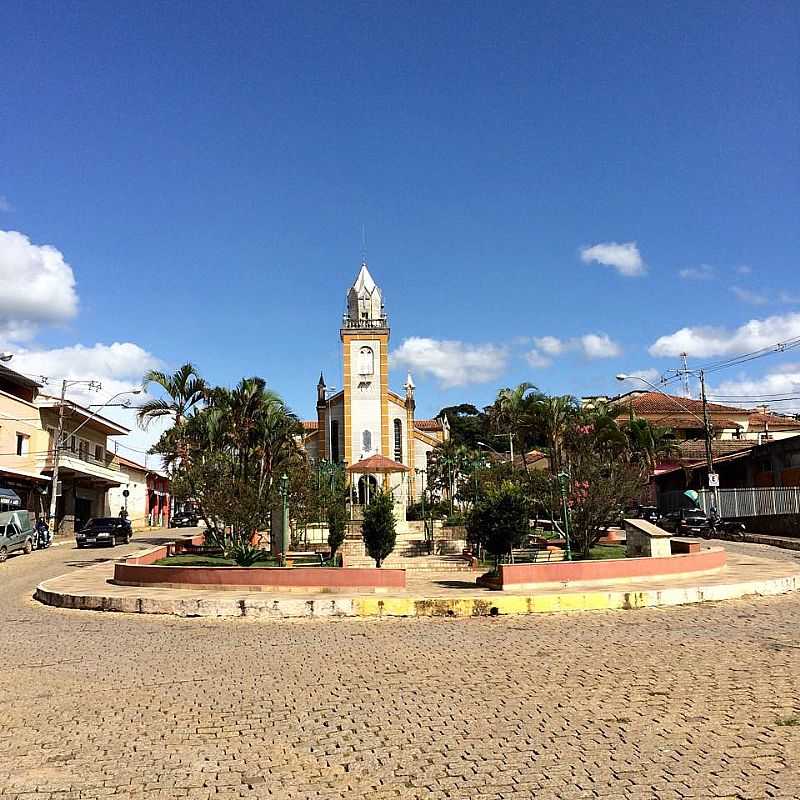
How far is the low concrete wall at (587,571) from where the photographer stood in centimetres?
1513

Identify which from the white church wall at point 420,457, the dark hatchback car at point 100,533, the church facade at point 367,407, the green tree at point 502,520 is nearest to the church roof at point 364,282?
the church facade at point 367,407

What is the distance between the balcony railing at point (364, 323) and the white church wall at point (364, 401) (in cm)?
86

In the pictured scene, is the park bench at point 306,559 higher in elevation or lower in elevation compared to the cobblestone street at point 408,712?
higher

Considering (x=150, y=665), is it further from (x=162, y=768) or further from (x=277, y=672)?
(x=162, y=768)

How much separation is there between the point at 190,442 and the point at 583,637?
72.8 ft

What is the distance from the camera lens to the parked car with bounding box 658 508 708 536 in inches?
1309

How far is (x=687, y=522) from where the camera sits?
3356 cm

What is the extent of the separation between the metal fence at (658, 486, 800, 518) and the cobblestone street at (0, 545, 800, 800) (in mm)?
22086

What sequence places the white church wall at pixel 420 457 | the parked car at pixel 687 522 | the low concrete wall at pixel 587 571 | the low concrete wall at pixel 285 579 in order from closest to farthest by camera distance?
the low concrete wall at pixel 285 579, the low concrete wall at pixel 587 571, the parked car at pixel 687 522, the white church wall at pixel 420 457

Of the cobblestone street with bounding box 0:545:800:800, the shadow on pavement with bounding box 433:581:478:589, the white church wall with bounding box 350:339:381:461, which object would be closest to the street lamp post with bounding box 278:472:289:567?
the shadow on pavement with bounding box 433:581:478:589

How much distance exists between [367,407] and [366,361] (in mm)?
2791

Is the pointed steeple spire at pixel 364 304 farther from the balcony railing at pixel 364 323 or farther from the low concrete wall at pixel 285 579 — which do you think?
the low concrete wall at pixel 285 579

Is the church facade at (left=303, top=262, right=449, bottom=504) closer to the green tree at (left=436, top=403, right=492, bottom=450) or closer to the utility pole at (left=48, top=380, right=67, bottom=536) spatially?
the utility pole at (left=48, top=380, right=67, bottom=536)

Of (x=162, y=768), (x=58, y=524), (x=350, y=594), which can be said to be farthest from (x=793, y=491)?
(x=58, y=524)
